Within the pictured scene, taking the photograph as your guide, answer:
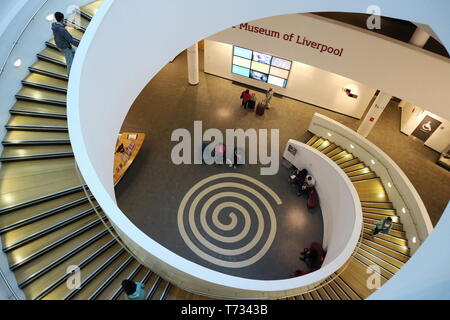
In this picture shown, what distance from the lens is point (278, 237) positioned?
37.8ft

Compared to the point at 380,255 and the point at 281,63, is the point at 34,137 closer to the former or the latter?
the point at 380,255

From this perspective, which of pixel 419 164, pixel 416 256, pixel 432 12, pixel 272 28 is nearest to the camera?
pixel 416 256

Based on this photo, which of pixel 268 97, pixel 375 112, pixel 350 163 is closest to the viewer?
pixel 350 163

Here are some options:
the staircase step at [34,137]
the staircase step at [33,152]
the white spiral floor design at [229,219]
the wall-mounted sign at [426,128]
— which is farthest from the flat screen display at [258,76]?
the staircase step at [33,152]

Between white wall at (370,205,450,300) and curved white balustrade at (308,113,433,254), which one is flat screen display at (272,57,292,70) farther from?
white wall at (370,205,450,300)

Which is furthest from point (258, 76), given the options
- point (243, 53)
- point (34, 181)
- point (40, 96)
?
point (34, 181)

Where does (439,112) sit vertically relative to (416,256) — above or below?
above

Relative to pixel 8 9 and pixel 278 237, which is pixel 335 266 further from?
pixel 8 9

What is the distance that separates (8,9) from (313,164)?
11.0 meters

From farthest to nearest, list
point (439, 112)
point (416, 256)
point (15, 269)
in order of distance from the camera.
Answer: point (439, 112)
point (15, 269)
point (416, 256)

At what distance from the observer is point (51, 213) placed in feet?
20.4

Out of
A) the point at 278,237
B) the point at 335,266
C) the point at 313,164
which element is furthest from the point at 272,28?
the point at 335,266

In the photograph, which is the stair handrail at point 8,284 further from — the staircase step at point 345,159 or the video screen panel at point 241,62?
the video screen panel at point 241,62

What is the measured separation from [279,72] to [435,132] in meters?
8.02
